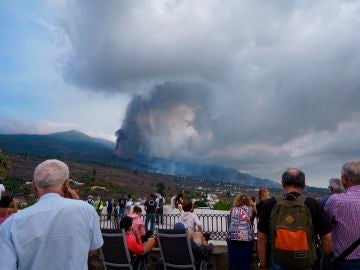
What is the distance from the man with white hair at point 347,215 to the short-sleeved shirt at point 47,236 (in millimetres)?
2368

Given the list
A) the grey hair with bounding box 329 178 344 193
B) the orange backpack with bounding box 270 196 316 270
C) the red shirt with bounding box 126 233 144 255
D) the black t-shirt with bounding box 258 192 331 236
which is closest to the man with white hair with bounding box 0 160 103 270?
the orange backpack with bounding box 270 196 316 270

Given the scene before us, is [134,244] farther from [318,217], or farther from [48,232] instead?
[48,232]

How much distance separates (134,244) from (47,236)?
166 inches

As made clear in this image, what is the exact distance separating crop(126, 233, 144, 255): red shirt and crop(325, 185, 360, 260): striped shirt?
364 centimetres

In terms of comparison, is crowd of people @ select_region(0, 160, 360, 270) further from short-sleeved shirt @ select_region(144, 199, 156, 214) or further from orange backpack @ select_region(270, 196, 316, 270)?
short-sleeved shirt @ select_region(144, 199, 156, 214)

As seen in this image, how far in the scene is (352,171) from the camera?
4.25 meters

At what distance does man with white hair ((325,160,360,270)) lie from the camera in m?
4.07

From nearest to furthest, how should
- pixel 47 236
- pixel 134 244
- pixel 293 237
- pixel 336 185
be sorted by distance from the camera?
pixel 47 236 → pixel 293 237 → pixel 336 185 → pixel 134 244

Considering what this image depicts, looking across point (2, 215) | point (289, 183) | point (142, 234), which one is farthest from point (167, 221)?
point (289, 183)

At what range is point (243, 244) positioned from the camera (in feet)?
23.3

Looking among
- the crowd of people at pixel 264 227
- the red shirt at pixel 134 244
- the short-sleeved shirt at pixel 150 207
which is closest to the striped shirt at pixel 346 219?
the crowd of people at pixel 264 227

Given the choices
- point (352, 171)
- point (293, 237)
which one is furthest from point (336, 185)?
point (293, 237)

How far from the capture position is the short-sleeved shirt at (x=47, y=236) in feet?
9.75

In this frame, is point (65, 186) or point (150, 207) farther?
point (150, 207)
